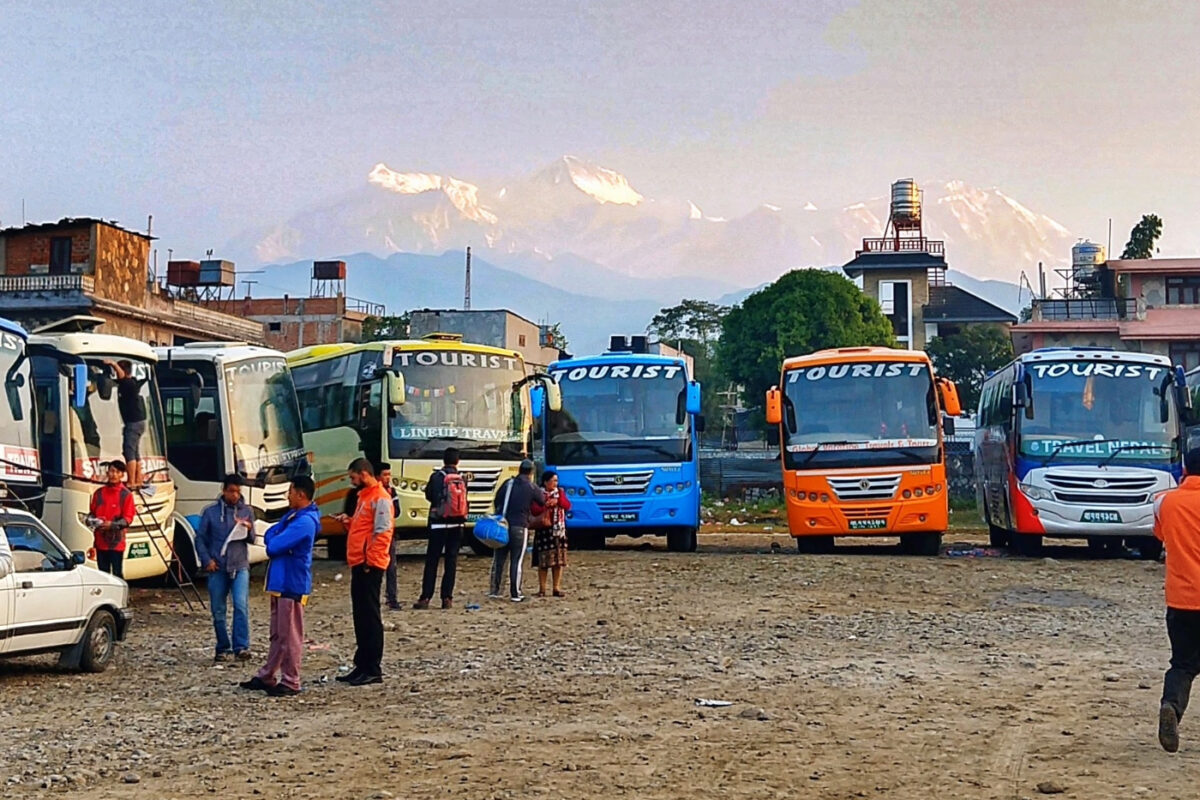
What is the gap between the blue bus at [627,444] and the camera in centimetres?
2400

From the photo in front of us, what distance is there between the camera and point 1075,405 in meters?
23.2

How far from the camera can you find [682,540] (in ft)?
82.3

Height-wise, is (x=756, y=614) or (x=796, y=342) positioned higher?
(x=796, y=342)

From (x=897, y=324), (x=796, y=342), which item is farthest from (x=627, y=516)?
(x=897, y=324)

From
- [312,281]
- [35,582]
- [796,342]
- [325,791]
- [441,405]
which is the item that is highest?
[312,281]

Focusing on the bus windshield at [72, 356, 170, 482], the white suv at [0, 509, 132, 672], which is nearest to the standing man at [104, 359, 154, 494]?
the bus windshield at [72, 356, 170, 482]

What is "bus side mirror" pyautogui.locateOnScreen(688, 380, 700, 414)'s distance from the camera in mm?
24688

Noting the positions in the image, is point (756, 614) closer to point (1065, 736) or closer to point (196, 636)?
point (196, 636)

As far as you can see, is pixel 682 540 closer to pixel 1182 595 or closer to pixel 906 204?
pixel 1182 595

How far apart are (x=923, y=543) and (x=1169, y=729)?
15845 millimetres

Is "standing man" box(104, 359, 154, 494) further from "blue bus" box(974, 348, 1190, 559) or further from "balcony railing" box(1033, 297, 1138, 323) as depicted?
"balcony railing" box(1033, 297, 1138, 323)

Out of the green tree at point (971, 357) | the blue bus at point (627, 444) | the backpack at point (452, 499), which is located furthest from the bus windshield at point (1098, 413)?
the green tree at point (971, 357)

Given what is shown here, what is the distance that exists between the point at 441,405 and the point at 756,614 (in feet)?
27.3

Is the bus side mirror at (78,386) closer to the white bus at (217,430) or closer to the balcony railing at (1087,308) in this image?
the white bus at (217,430)
